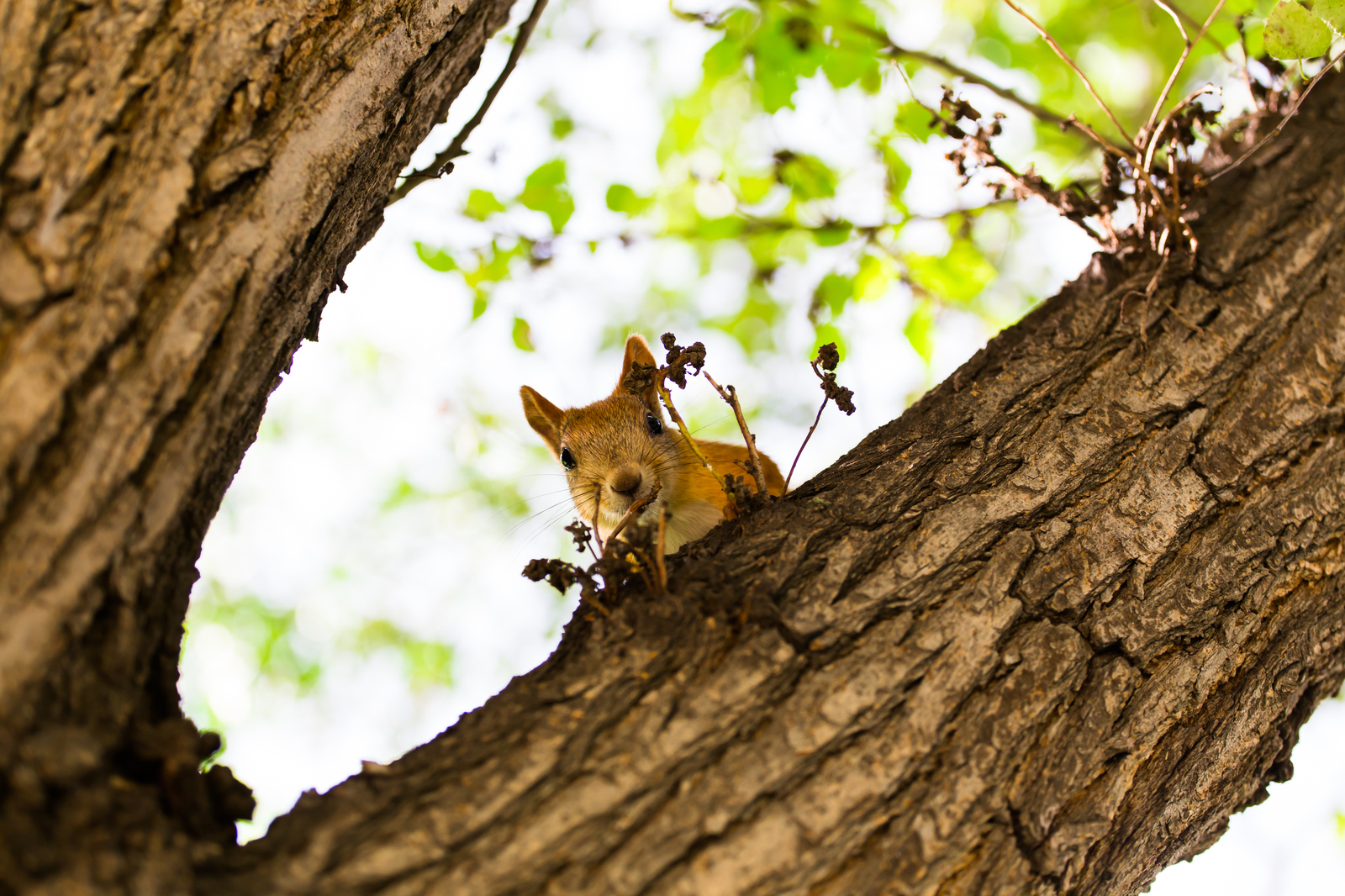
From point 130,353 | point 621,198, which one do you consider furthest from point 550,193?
point 130,353

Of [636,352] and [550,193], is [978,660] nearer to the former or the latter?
[550,193]

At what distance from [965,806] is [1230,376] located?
1.53 metres

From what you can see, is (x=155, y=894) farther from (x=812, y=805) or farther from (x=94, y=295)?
(x=812, y=805)

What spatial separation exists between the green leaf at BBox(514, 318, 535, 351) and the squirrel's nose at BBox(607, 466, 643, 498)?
0.83 m

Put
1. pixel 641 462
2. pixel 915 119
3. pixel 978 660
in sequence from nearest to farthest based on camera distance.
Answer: pixel 978 660 < pixel 915 119 < pixel 641 462

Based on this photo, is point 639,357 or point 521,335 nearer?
point 521,335

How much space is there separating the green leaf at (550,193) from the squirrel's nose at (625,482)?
4.19ft

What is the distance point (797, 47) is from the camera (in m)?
3.39

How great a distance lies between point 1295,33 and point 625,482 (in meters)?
2.95

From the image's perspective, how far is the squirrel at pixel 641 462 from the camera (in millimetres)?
4543

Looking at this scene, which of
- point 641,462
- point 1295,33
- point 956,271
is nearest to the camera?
point 1295,33

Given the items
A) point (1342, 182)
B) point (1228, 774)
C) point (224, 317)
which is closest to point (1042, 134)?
point (1342, 182)

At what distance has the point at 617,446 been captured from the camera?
4750 mm

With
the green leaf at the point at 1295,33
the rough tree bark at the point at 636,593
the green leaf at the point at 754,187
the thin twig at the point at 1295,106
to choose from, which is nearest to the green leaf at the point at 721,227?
the green leaf at the point at 754,187
